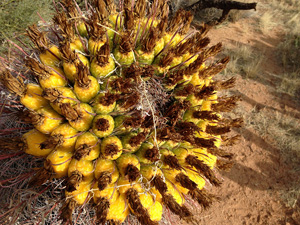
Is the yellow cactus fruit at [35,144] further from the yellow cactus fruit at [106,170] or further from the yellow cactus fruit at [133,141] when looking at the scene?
the yellow cactus fruit at [133,141]

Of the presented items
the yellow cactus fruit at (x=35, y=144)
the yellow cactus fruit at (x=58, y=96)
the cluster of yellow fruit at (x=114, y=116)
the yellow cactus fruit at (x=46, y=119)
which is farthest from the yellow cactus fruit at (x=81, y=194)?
the yellow cactus fruit at (x=58, y=96)

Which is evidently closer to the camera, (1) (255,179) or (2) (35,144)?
(2) (35,144)

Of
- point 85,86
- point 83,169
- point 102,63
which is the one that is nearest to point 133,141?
point 83,169

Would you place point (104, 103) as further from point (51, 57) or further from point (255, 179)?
point (255, 179)

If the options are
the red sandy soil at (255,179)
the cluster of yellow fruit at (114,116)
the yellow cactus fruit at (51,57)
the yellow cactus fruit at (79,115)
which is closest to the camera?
the yellow cactus fruit at (79,115)

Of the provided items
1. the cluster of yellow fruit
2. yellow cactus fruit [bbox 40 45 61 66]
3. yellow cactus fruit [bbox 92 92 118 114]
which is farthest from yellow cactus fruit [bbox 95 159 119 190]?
yellow cactus fruit [bbox 40 45 61 66]

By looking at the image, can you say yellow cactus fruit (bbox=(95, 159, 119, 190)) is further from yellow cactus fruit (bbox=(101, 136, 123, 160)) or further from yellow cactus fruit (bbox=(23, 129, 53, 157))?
yellow cactus fruit (bbox=(23, 129, 53, 157))

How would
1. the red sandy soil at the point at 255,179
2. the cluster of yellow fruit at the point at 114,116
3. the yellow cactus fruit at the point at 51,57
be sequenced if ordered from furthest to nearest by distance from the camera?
the red sandy soil at the point at 255,179, the yellow cactus fruit at the point at 51,57, the cluster of yellow fruit at the point at 114,116

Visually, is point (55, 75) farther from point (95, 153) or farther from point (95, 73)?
point (95, 153)
